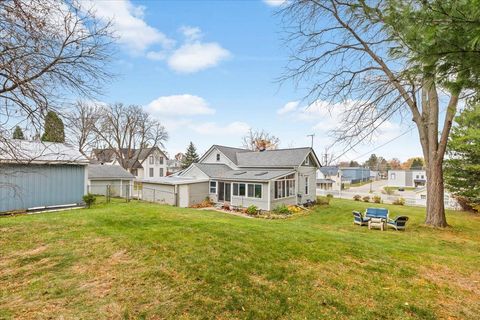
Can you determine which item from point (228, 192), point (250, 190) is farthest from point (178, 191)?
point (250, 190)

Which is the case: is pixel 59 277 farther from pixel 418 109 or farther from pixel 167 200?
pixel 167 200

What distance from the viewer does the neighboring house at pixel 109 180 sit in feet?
82.8

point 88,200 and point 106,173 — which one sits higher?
point 106,173

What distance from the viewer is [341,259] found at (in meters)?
5.64

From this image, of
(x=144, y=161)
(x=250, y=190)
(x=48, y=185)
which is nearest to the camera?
(x=48, y=185)

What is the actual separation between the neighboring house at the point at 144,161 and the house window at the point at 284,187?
28624 millimetres

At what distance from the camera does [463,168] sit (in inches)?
749

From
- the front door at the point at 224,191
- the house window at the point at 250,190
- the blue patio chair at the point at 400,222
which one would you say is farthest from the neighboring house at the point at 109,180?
the blue patio chair at the point at 400,222

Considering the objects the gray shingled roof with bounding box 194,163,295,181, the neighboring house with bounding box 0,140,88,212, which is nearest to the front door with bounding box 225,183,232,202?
the gray shingled roof with bounding box 194,163,295,181

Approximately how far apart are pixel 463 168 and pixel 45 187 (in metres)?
27.9

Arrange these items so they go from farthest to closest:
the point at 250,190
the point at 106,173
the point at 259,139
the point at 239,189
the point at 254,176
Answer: the point at 259,139 < the point at 106,173 < the point at 239,189 < the point at 254,176 < the point at 250,190

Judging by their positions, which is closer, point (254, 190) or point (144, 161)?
point (254, 190)

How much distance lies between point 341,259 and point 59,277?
18.3 feet

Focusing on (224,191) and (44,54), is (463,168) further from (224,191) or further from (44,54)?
(44,54)
